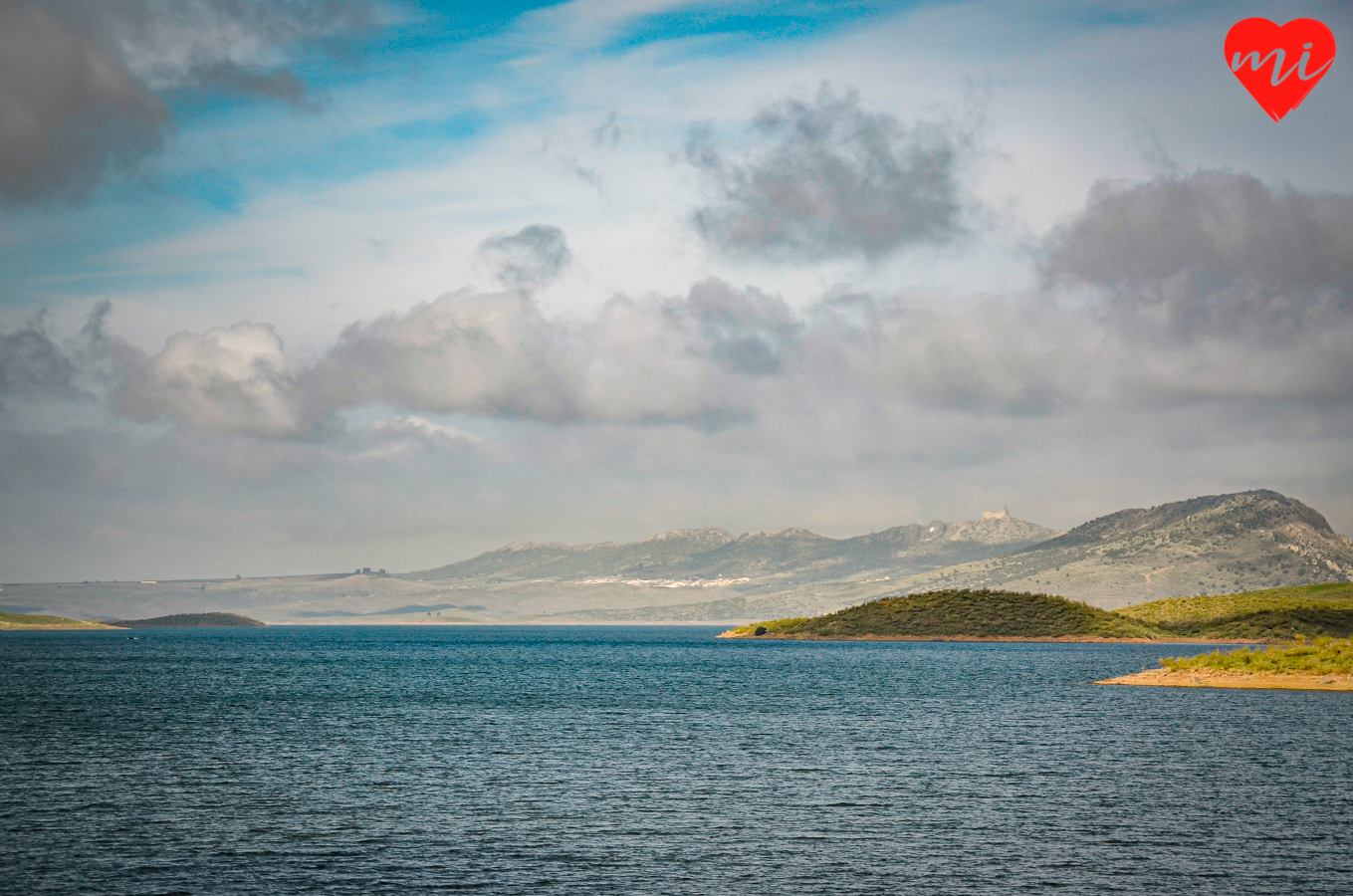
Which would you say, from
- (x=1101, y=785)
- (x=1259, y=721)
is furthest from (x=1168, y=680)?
(x=1101, y=785)

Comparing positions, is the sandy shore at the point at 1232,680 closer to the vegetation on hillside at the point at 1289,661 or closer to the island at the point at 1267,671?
the island at the point at 1267,671

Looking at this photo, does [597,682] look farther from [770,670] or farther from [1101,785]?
[1101,785]

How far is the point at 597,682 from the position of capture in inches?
5881

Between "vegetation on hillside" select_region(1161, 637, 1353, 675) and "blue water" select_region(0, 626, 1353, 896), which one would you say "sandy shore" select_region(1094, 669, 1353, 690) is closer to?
"vegetation on hillside" select_region(1161, 637, 1353, 675)

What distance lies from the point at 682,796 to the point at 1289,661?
10280cm

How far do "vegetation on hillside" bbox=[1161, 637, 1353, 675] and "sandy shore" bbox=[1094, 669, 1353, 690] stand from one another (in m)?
1.22

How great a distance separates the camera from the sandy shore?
120m

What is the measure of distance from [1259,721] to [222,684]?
397 feet

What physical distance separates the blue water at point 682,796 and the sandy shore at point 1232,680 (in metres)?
11.3

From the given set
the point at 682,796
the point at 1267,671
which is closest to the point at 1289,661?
the point at 1267,671

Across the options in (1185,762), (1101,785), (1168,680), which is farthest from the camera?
(1168,680)

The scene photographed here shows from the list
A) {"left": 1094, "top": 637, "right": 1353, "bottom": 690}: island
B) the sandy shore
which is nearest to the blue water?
the sandy shore

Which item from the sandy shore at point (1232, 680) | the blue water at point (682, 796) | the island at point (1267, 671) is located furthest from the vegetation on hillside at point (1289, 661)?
the blue water at point (682, 796)

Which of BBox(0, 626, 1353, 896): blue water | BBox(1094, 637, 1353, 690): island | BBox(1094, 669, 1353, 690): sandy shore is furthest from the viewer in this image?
BBox(1094, 637, 1353, 690): island
